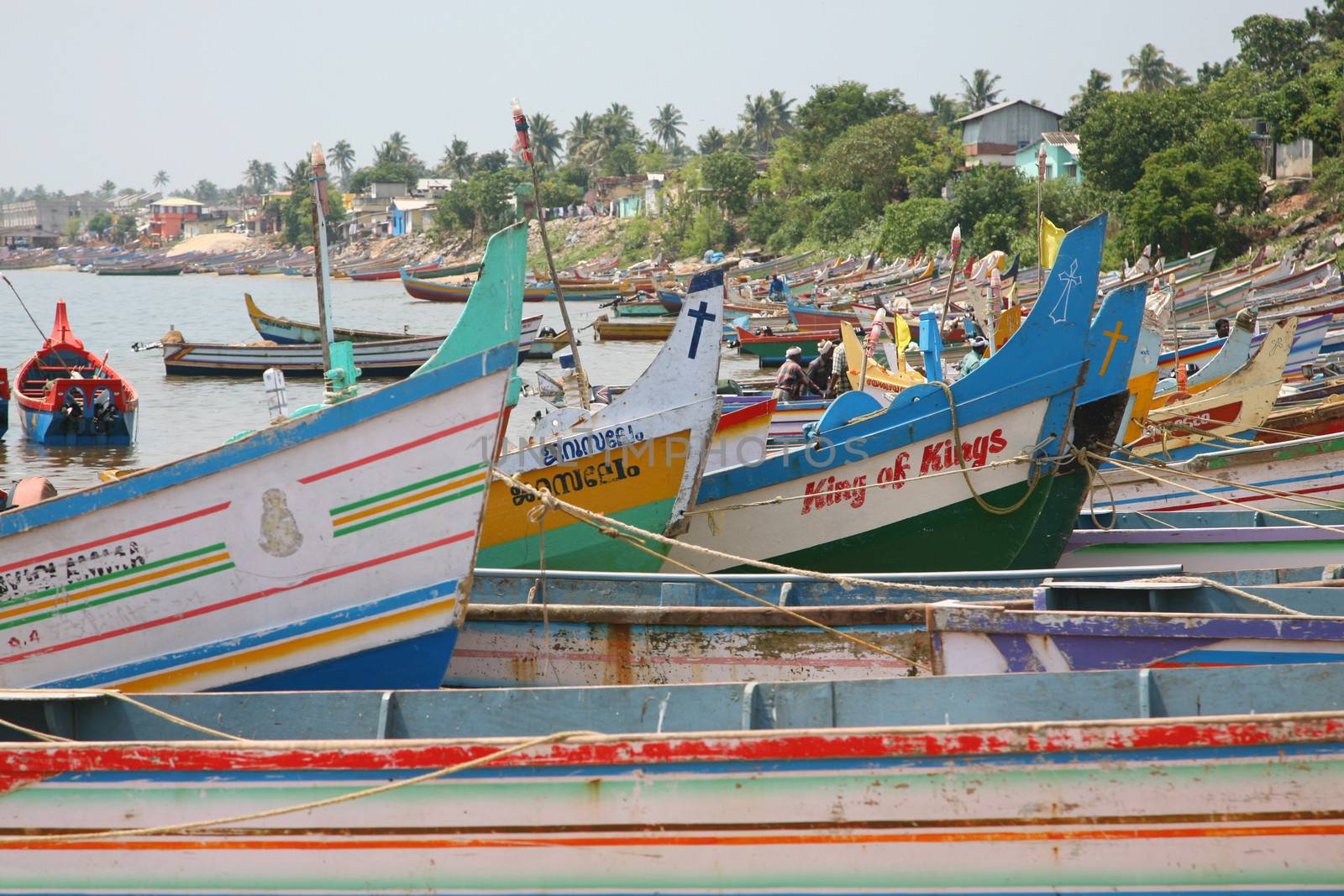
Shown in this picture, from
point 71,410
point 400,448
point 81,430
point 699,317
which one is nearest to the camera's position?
point 400,448

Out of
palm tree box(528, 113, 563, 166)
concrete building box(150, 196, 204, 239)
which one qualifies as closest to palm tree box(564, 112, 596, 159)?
palm tree box(528, 113, 563, 166)

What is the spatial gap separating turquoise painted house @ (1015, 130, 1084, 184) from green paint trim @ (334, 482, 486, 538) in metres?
53.2

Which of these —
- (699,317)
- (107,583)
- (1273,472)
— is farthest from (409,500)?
(1273,472)

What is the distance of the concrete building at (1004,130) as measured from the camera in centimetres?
6488

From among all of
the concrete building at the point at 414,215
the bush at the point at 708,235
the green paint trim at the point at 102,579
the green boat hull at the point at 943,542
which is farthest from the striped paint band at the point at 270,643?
the concrete building at the point at 414,215

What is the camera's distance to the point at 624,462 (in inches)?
345

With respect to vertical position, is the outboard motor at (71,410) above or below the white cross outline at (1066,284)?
below

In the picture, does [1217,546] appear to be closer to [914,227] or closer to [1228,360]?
[1228,360]

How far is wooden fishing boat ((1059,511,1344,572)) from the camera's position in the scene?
8359 mm

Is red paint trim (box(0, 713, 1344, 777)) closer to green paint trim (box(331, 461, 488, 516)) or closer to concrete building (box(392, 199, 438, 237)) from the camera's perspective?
green paint trim (box(331, 461, 488, 516))

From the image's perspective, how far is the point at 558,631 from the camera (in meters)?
6.73

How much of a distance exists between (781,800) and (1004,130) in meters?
66.7

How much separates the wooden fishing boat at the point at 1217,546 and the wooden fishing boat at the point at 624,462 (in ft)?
9.27

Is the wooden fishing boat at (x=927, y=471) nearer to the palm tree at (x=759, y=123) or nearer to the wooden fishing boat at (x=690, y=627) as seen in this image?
the wooden fishing boat at (x=690, y=627)
